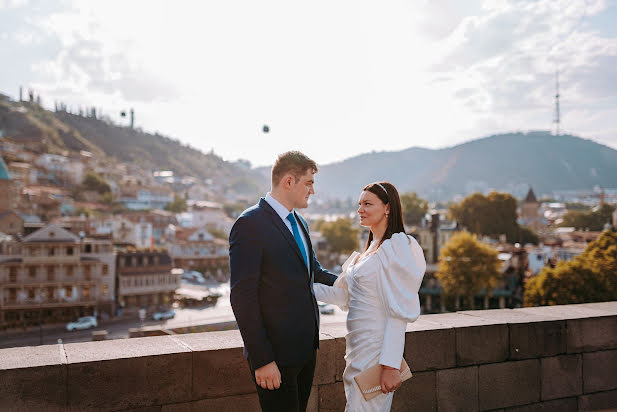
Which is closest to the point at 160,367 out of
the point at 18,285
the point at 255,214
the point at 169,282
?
the point at 255,214

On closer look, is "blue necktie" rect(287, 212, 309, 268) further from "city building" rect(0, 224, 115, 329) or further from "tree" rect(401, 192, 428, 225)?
"tree" rect(401, 192, 428, 225)

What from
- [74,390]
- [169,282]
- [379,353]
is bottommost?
[169,282]

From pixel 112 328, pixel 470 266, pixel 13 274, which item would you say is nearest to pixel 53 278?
pixel 13 274

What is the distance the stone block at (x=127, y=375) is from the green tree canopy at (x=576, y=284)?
24.0 metres

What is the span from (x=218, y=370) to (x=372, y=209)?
4.20 feet

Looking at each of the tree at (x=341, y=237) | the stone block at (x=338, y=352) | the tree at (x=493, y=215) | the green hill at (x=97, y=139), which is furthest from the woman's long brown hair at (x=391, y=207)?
the green hill at (x=97, y=139)

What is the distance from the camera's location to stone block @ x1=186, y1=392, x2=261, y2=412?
9.78ft

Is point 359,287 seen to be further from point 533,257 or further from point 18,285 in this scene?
point 533,257

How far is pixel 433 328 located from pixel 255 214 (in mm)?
1783

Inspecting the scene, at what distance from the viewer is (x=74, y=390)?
2.65m

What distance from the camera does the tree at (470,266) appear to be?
35125 mm

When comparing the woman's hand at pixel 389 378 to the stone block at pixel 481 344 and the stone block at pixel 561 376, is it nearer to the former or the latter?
the stone block at pixel 481 344

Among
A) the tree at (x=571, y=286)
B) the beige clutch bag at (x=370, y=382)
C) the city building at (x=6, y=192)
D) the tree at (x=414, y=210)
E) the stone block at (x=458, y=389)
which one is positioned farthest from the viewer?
the tree at (x=414, y=210)

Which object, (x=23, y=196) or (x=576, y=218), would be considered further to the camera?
(x=576, y=218)
